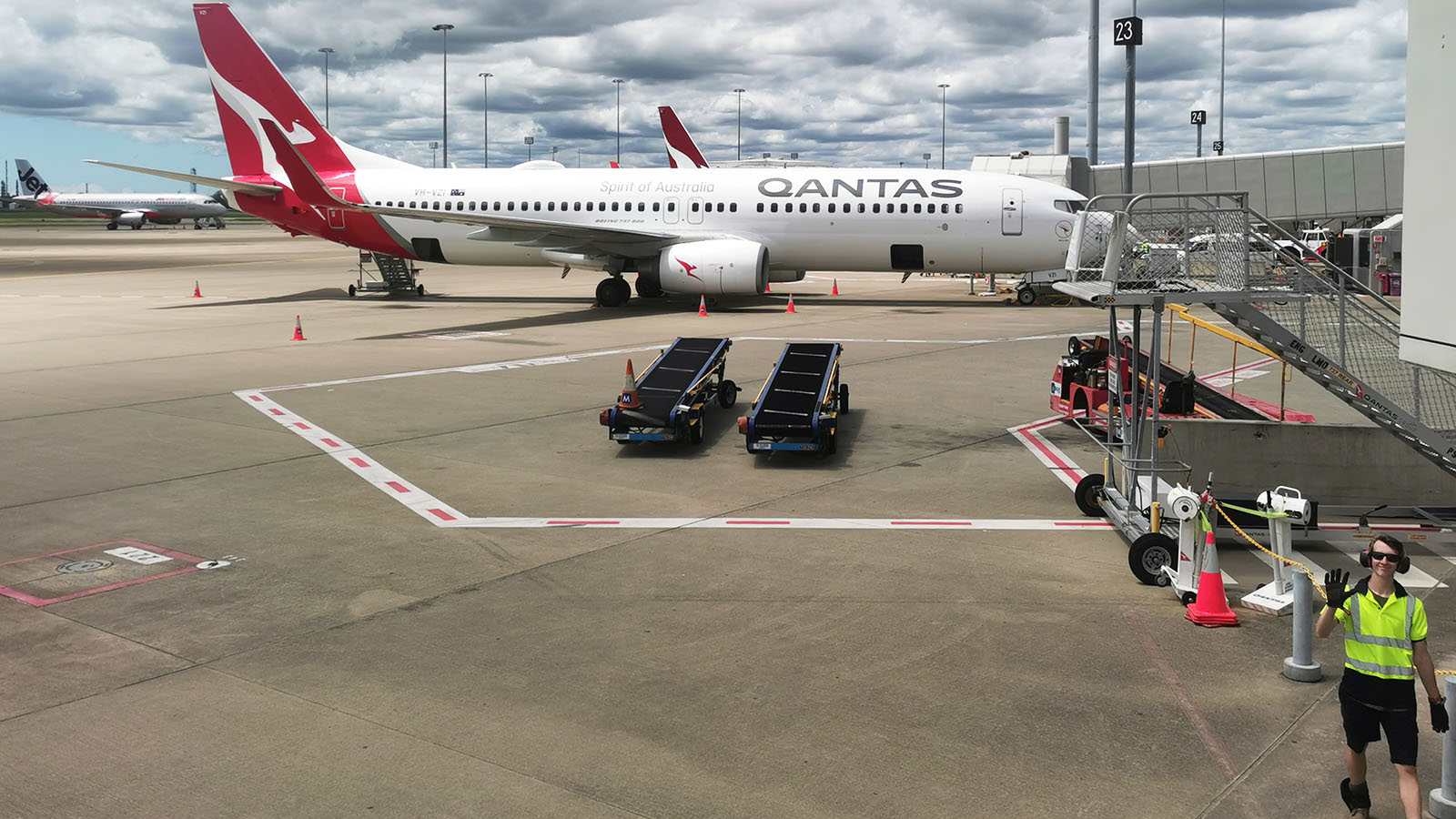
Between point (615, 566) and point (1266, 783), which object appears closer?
point (1266, 783)

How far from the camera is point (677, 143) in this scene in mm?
62969

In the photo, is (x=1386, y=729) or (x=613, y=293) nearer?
(x=1386, y=729)

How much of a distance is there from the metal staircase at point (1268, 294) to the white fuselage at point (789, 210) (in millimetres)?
22641

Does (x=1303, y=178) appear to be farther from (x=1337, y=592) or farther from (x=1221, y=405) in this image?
(x=1337, y=592)

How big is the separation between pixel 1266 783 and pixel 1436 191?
3.71 metres

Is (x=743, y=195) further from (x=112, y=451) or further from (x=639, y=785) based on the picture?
(x=639, y=785)

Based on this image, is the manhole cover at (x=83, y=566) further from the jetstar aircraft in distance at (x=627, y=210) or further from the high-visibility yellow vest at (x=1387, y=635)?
the jetstar aircraft in distance at (x=627, y=210)

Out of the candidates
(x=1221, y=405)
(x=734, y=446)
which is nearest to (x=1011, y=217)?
(x=1221, y=405)

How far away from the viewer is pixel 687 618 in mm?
9836

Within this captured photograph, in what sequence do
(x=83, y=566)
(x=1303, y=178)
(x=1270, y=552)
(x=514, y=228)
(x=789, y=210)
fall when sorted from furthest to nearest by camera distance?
(x=1303, y=178) → (x=789, y=210) → (x=514, y=228) → (x=83, y=566) → (x=1270, y=552)

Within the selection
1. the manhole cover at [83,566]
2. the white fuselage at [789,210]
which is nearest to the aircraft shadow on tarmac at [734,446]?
the manhole cover at [83,566]

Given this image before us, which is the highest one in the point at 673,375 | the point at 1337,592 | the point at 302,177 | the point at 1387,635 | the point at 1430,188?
the point at 302,177

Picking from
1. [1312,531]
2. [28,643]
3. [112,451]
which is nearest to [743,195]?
[112,451]

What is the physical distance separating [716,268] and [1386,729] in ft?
93.1
